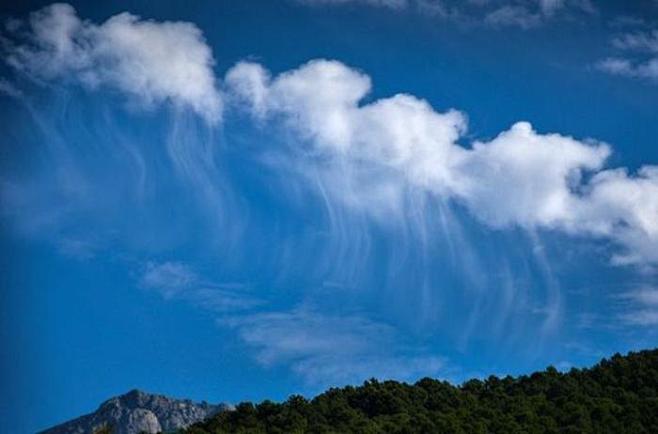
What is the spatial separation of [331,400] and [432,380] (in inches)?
622

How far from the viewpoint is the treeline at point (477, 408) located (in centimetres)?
8112

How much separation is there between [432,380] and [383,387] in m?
8.40

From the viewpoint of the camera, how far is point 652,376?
3954 inches

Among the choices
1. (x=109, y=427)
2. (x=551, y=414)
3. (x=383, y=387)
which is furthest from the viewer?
(x=383, y=387)

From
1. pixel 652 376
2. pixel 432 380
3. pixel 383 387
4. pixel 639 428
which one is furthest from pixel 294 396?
pixel 652 376

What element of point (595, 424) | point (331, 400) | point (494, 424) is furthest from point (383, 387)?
point (595, 424)

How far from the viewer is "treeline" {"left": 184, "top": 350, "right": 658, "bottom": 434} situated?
81125mm

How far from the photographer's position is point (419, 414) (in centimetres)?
8394

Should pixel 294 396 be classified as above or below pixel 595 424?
above

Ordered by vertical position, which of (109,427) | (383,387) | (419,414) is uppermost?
(383,387)

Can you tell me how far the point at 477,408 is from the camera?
89375 mm

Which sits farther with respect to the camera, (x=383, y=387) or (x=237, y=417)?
(x=383, y=387)

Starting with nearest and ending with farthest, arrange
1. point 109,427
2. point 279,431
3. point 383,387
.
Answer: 1. point 109,427
2. point 279,431
3. point 383,387

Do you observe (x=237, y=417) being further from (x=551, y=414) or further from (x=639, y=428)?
(x=639, y=428)
